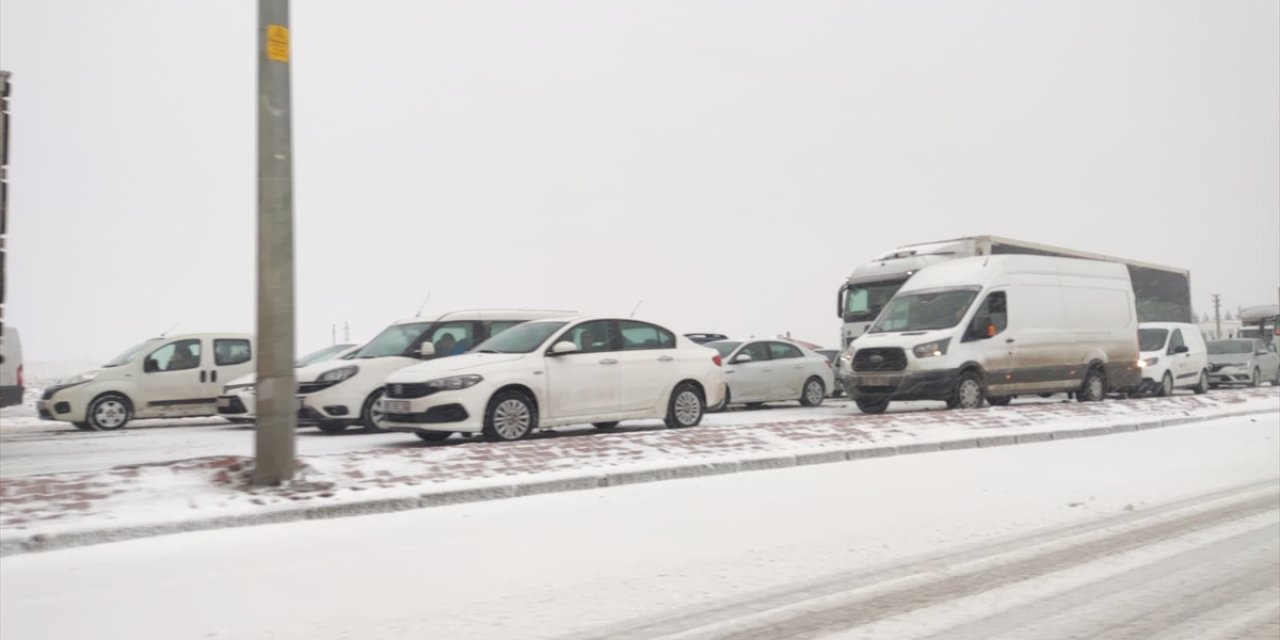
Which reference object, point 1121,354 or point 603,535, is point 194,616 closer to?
point 603,535

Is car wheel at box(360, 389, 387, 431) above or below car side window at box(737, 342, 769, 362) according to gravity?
below

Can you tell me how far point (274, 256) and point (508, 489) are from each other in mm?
2543

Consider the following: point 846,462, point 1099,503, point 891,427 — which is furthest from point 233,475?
point 891,427

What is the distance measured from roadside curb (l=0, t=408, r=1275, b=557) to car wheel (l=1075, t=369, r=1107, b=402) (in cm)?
702

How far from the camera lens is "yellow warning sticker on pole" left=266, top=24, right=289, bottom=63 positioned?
7770mm

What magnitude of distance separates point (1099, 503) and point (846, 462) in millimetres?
2999

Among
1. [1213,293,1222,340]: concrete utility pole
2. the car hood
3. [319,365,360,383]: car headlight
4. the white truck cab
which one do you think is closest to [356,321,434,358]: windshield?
[319,365,360,383]: car headlight

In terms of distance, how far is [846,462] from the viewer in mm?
10438

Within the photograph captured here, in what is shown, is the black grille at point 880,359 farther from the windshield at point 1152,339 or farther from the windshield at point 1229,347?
the windshield at point 1229,347

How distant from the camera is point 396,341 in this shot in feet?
48.8

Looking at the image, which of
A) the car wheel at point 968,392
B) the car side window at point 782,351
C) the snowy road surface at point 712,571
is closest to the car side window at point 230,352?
the car side window at point 782,351

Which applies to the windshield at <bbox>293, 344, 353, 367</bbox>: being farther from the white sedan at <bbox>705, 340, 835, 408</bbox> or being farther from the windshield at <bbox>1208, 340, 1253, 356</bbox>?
the windshield at <bbox>1208, 340, 1253, 356</bbox>

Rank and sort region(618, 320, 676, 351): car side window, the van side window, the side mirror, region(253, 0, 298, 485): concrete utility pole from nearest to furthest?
region(253, 0, 298, 485): concrete utility pole → the side mirror → region(618, 320, 676, 351): car side window → the van side window

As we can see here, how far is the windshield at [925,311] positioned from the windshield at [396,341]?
26.7 feet
